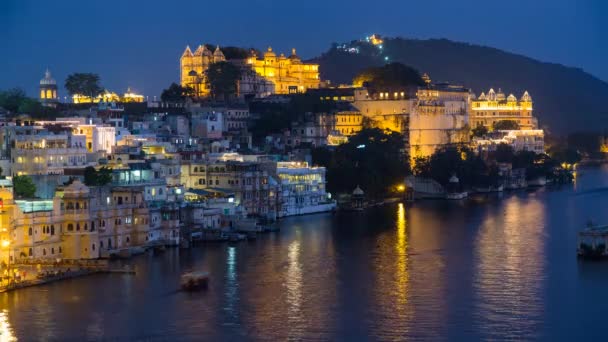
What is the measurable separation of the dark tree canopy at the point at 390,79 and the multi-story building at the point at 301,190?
63.9 ft

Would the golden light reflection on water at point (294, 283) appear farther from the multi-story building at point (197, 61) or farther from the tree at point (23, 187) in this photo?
the multi-story building at point (197, 61)

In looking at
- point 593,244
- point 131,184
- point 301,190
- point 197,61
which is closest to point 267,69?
point 197,61

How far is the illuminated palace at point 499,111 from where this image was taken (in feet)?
246

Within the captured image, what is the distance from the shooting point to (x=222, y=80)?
2248 inches

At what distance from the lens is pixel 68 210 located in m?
26.2

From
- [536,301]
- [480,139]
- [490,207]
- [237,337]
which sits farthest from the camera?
[480,139]

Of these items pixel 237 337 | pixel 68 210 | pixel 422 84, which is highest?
pixel 422 84

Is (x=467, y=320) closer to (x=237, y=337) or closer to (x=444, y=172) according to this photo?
(x=237, y=337)

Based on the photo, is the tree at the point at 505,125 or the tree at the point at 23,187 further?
the tree at the point at 505,125

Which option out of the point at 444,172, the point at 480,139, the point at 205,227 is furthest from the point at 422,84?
the point at 205,227

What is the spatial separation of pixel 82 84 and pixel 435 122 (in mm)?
16592

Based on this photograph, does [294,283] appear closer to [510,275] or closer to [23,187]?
[510,275]

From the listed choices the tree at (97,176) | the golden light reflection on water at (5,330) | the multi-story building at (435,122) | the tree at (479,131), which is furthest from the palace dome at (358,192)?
the tree at (479,131)

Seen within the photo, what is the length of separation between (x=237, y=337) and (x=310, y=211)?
2011 centimetres
